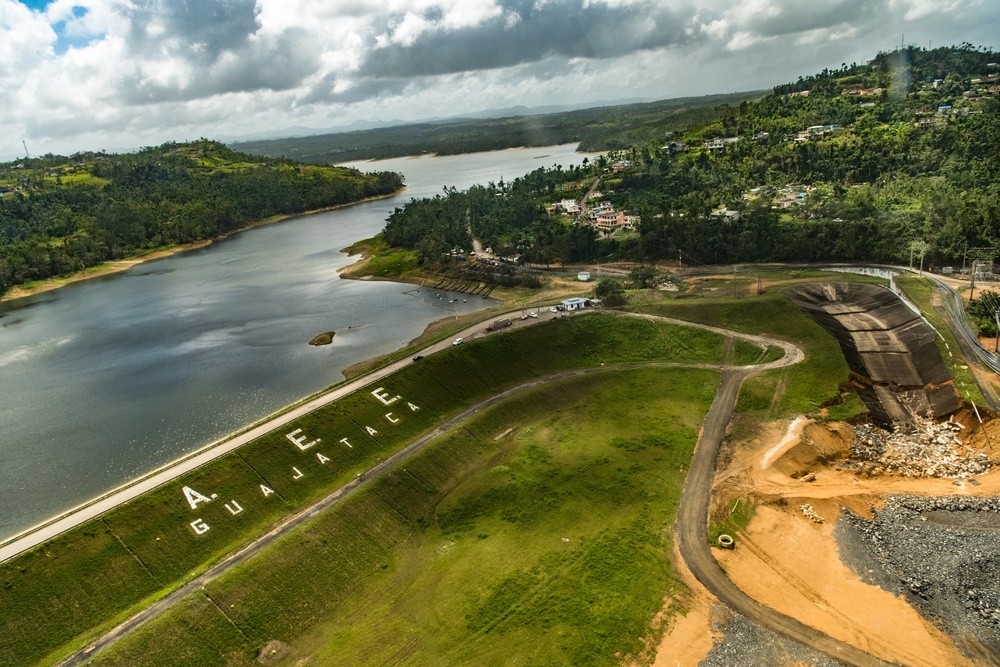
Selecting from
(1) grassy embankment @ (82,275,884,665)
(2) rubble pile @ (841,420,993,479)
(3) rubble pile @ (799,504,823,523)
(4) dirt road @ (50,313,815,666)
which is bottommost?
(3) rubble pile @ (799,504,823,523)

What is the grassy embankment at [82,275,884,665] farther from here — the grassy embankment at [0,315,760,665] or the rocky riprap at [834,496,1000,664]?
the rocky riprap at [834,496,1000,664]

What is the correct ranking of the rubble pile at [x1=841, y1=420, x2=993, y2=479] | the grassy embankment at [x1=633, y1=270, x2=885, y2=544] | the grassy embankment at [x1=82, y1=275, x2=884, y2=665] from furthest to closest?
the grassy embankment at [x1=633, y1=270, x2=885, y2=544], the rubble pile at [x1=841, y1=420, x2=993, y2=479], the grassy embankment at [x1=82, y1=275, x2=884, y2=665]

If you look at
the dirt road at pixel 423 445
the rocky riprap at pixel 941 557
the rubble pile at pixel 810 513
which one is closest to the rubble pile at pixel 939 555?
the rocky riprap at pixel 941 557

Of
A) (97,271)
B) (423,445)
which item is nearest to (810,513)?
(423,445)

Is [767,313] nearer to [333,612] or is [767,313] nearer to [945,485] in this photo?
[945,485]

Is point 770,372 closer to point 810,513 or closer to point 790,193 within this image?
point 810,513

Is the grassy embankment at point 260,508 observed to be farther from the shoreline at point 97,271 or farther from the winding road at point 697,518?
the shoreline at point 97,271

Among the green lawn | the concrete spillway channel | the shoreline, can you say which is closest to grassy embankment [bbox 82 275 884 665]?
the green lawn

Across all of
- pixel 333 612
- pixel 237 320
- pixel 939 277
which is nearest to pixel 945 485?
pixel 333 612
